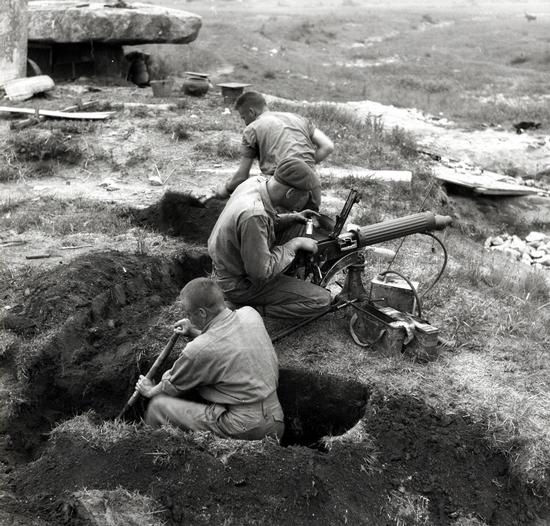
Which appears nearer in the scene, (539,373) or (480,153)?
(539,373)

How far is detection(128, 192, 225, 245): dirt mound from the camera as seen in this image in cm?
775

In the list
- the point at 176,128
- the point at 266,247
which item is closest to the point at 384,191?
the point at 176,128

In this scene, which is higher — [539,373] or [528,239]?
[539,373]

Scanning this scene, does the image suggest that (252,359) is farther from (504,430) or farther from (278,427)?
(504,430)

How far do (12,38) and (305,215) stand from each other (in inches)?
354

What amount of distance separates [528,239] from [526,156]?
120 inches

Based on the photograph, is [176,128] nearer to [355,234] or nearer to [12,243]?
[12,243]

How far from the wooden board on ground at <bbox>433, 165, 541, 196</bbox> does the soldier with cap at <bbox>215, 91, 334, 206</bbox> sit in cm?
385

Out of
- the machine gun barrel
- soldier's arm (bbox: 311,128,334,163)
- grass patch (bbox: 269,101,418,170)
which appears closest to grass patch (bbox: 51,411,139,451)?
the machine gun barrel

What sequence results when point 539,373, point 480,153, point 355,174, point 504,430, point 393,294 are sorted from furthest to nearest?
point 480,153
point 355,174
point 393,294
point 539,373
point 504,430

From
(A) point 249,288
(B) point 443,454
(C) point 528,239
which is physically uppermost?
(A) point 249,288

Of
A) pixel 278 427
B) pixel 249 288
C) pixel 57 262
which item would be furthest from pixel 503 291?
pixel 57 262

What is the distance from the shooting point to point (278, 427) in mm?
4625

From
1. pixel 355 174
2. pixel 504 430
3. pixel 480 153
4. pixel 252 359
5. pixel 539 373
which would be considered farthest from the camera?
pixel 480 153
